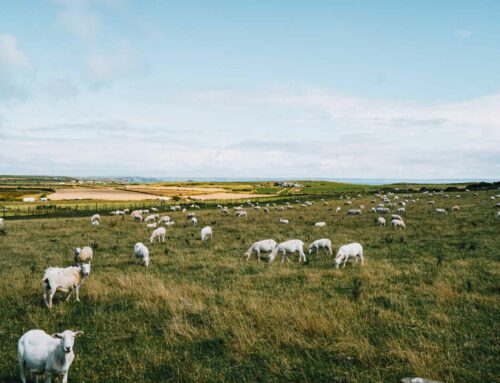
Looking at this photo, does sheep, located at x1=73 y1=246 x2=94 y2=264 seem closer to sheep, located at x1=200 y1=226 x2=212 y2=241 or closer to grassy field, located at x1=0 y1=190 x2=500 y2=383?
grassy field, located at x1=0 y1=190 x2=500 y2=383

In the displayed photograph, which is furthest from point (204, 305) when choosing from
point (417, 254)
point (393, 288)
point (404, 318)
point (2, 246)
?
point (2, 246)

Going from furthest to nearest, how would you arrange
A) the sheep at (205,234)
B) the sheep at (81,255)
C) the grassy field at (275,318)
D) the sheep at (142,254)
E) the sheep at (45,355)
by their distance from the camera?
the sheep at (205,234)
the sheep at (81,255)
the sheep at (142,254)
the grassy field at (275,318)
the sheep at (45,355)

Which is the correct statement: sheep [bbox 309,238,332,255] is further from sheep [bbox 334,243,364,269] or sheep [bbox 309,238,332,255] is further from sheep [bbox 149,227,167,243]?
sheep [bbox 149,227,167,243]

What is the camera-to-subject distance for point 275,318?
32.1 ft

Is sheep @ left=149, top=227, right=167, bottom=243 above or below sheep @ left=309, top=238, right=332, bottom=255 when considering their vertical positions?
below

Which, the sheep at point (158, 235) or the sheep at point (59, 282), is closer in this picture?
the sheep at point (59, 282)

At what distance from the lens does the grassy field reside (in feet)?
24.4

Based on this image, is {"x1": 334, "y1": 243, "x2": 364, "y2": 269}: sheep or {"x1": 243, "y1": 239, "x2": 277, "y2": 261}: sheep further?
{"x1": 243, "y1": 239, "x2": 277, "y2": 261}: sheep

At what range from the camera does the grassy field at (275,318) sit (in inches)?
293

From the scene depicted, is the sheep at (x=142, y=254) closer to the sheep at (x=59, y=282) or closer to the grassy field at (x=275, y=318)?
the grassy field at (x=275, y=318)

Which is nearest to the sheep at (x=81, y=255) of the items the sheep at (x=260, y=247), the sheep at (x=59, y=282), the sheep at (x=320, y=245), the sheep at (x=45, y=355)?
the sheep at (x=59, y=282)

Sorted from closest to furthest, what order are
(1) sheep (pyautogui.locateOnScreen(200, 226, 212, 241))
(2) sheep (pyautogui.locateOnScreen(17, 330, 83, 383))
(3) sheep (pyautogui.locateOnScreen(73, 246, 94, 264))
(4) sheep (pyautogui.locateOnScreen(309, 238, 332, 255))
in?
(2) sheep (pyautogui.locateOnScreen(17, 330, 83, 383)) → (3) sheep (pyautogui.locateOnScreen(73, 246, 94, 264)) → (4) sheep (pyautogui.locateOnScreen(309, 238, 332, 255)) → (1) sheep (pyautogui.locateOnScreen(200, 226, 212, 241))

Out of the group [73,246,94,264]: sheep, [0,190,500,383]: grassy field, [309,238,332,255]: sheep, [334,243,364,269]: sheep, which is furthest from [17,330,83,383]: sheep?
[309,238,332,255]: sheep

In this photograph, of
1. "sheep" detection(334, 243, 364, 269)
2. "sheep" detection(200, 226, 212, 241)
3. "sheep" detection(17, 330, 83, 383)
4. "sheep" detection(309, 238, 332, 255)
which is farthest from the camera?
"sheep" detection(200, 226, 212, 241)
